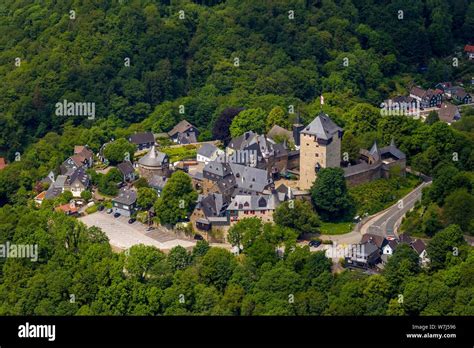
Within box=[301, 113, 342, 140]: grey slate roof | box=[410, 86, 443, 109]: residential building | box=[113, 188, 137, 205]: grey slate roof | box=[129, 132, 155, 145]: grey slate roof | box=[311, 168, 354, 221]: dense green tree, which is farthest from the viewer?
box=[410, 86, 443, 109]: residential building

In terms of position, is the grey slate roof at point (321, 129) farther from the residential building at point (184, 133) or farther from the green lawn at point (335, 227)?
the residential building at point (184, 133)

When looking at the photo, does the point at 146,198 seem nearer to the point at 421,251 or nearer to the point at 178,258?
the point at 178,258

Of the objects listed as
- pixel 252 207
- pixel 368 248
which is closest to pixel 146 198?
pixel 252 207

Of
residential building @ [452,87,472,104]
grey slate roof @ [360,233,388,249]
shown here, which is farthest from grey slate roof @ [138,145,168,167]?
residential building @ [452,87,472,104]

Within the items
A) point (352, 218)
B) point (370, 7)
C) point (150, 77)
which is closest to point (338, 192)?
point (352, 218)

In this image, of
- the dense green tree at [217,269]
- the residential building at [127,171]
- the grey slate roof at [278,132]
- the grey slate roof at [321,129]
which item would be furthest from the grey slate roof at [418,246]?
the residential building at [127,171]

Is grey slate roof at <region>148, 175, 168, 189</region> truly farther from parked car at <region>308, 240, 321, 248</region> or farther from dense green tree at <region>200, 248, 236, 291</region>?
parked car at <region>308, 240, 321, 248</region>
